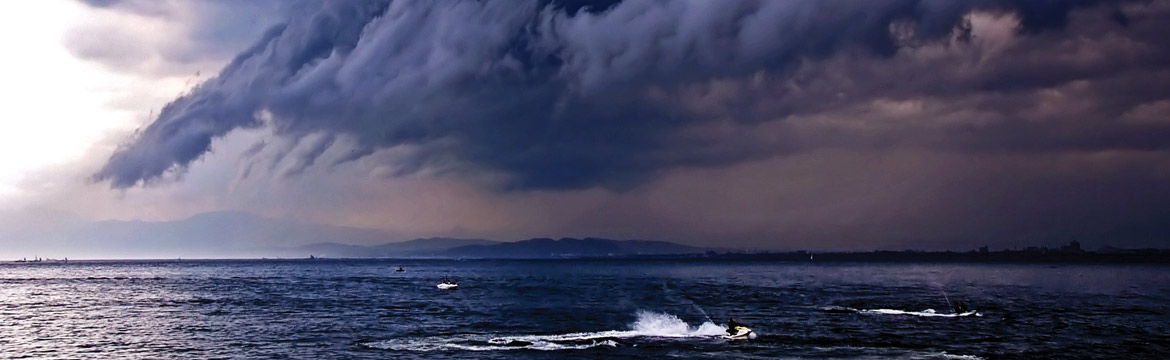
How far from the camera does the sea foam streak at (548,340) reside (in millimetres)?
62250

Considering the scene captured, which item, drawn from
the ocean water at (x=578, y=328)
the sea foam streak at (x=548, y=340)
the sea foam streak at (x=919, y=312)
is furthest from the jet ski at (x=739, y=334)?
the sea foam streak at (x=919, y=312)

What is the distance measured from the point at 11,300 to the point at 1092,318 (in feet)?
476

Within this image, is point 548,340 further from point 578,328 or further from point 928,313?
point 928,313

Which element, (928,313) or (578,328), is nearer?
(578,328)

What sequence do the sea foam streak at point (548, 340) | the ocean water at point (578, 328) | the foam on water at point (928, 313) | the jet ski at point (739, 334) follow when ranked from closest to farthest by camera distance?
the ocean water at point (578, 328) → the sea foam streak at point (548, 340) → the jet ski at point (739, 334) → the foam on water at point (928, 313)

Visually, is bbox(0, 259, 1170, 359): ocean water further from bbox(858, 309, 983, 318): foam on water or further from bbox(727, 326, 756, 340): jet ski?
bbox(727, 326, 756, 340): jet ski

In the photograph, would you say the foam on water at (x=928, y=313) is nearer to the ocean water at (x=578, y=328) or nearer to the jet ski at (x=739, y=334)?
the ocean water at (x=578, y=328)

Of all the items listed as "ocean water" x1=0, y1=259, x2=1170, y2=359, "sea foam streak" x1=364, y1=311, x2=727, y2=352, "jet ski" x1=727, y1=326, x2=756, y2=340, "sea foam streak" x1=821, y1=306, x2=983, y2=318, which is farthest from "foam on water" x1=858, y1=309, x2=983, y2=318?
"jet ski" x1=727, y1=326, x2=756, y2=340

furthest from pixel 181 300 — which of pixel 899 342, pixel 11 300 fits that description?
pixel 899 342

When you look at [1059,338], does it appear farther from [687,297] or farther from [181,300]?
[181,300]

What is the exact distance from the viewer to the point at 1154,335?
71.6 meters

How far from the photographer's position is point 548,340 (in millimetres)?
66250

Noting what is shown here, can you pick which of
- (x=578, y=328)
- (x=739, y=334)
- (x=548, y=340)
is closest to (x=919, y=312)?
(x=739, y=334)

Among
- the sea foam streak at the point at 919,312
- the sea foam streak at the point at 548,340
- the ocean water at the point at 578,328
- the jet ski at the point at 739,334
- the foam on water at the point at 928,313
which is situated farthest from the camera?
the sea foam streak at the point at 919,312
